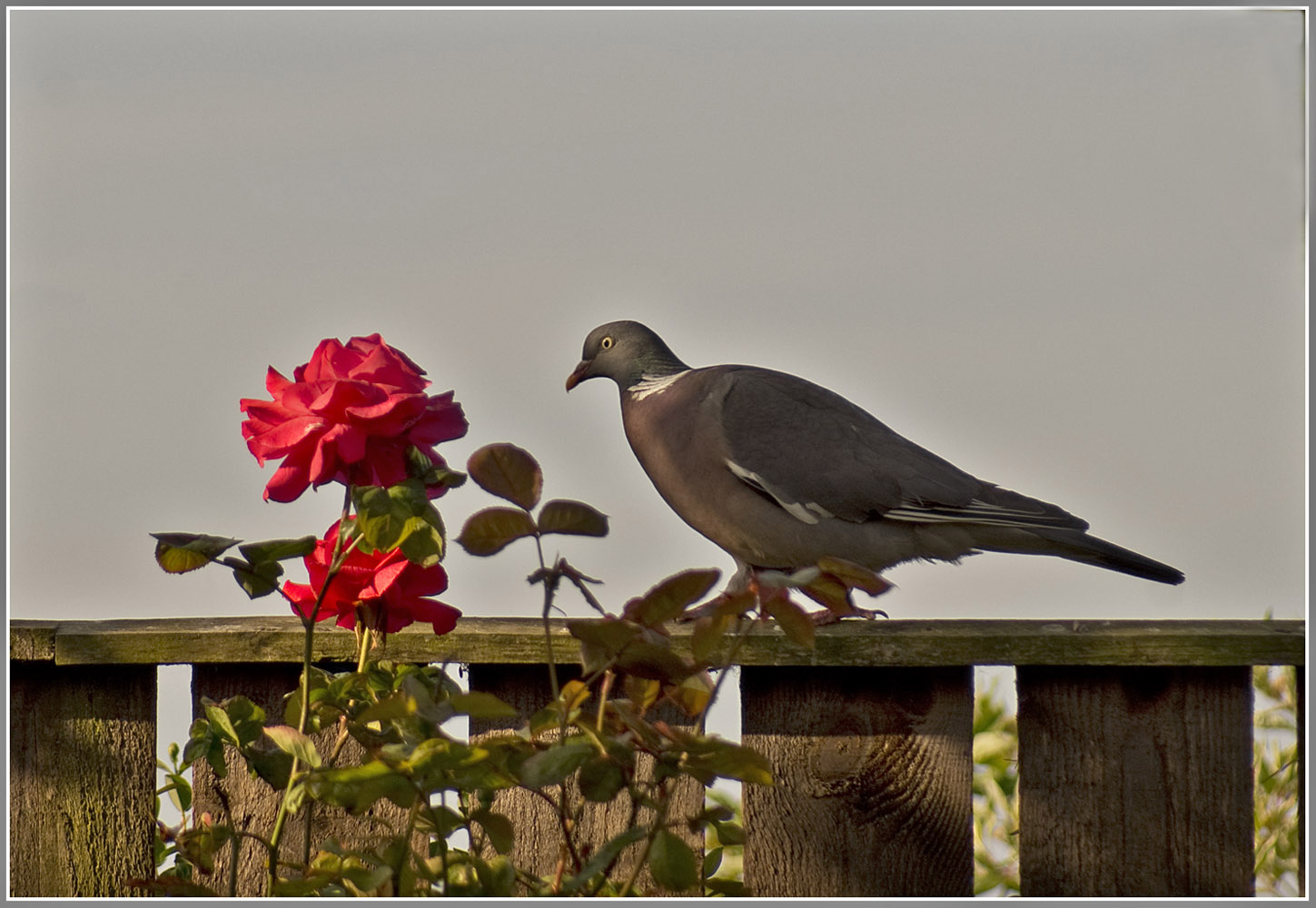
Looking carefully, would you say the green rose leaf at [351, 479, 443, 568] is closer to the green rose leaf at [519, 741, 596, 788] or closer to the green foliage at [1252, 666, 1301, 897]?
the green rose leaf at [519, 741, 596, 788]

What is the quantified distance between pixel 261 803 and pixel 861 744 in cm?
103

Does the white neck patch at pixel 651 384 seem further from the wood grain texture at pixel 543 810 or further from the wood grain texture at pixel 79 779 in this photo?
the wood grain texture at pixel 79 779

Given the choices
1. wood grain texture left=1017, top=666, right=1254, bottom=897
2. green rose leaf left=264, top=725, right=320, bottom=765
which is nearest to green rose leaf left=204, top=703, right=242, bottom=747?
green rose leaf left=264, top=725, right=320, bottom=765

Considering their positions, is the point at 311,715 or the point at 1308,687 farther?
the point at 1308,687

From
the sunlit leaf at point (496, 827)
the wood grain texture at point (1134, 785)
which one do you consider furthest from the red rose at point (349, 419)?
the wood grain texture at point (1134, 785)

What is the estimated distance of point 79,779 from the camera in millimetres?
2176

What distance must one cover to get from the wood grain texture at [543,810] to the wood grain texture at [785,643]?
2.4 inches

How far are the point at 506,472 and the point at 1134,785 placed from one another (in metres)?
1.22

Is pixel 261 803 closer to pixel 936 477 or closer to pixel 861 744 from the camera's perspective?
pixel 861 744

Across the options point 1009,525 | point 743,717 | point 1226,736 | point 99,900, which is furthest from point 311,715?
point 1009,525

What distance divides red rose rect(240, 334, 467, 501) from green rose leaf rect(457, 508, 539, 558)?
0.14 m

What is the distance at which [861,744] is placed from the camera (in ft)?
6.87

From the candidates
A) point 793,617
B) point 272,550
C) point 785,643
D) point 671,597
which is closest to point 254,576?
point 272,550

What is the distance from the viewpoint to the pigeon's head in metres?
4.23
